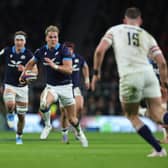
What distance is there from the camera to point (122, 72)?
1194cm

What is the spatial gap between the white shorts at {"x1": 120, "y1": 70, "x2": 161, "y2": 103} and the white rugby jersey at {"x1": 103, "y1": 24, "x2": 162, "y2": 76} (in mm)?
90

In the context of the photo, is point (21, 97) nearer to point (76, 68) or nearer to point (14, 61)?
point (14, 61)

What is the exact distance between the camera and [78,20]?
115ft

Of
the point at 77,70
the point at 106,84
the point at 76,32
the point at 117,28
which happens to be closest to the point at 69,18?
the point at 76,32

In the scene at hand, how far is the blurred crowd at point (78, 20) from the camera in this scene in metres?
34.0

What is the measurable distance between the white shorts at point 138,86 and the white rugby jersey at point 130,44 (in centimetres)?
9

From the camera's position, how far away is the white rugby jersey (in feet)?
38.9

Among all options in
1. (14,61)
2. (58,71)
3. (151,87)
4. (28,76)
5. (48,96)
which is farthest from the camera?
(14,61)

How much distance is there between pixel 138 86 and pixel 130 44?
621mm

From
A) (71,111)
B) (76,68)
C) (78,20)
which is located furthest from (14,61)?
(78,20)

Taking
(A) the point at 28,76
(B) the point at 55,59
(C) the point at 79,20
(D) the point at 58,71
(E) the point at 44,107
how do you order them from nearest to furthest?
(D) the point at 58,71, (B) the point at 55,59, (A) the point at 28,76, (E) the point at 44,107, (C) the point at 79,20

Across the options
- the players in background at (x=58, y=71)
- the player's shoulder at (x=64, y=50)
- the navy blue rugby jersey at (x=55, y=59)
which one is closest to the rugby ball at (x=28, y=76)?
the players in background at (x=58, y=71)

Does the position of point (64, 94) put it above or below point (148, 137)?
below

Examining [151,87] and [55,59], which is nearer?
[151,87]
